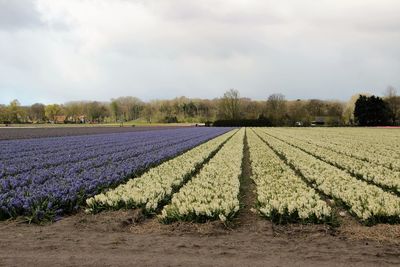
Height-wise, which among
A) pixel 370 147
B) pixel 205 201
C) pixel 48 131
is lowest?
pixel 48 131

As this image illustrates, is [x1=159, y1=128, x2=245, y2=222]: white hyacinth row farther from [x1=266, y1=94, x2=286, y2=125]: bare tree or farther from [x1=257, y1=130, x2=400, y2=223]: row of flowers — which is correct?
[x1=266, y1=94, x2=286, y2=125]: bare tree

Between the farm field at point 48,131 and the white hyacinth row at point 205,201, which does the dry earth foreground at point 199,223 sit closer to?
the white hyacinth row at point 205,201

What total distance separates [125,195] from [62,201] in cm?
146

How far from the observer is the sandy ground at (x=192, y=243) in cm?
585

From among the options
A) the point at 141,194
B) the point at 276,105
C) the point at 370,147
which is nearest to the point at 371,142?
the point at 370,147

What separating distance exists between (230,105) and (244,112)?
32.5ft

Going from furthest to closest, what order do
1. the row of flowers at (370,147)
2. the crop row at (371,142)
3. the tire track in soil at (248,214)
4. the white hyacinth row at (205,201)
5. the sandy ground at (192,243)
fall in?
the crop row at (371,142) → the row of flowers at (370,147) → the white hyacinth row at (205,201) → the tire track in soil at (248,214) → the sandy ground at (192,243)

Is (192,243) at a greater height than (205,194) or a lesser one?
lesser

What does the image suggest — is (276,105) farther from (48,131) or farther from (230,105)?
(48,131)

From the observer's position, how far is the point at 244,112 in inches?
5354

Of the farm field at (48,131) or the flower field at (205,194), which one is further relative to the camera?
the farm field at (48,131)

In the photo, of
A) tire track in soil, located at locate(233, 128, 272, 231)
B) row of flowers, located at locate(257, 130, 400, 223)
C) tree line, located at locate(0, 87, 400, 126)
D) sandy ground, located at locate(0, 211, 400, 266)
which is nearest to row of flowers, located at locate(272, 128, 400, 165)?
row of flowers, located at locate(257, 130, 400, 223)

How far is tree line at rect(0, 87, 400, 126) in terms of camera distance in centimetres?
10069

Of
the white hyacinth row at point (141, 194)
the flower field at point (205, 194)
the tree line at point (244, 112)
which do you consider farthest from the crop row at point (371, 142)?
the tree line at point (244, 112)
